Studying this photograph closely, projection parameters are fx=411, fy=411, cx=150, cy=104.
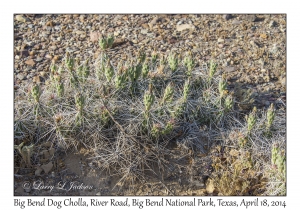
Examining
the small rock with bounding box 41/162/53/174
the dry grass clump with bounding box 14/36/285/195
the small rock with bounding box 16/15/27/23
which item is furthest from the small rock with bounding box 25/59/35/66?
the small rock with bounding box 41/162/53/174

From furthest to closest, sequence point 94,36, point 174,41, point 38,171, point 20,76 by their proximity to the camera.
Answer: point 174,41, point 94,36, point 20,76, point 38,171

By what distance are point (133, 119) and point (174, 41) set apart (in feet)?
7.50

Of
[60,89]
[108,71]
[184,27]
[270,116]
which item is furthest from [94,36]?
[270,116]

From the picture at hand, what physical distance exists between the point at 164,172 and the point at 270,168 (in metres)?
1.13

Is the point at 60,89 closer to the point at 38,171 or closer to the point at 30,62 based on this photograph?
the point at 38,171

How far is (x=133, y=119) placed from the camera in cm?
461

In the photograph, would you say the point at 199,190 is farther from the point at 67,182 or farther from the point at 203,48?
the point at 203,48

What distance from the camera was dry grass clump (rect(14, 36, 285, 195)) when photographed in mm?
4449

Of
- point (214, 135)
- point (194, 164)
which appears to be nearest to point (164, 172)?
point (194, 164)

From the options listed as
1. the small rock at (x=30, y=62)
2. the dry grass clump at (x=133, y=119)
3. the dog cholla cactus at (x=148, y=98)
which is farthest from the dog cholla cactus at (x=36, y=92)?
the small rock at (x=30, y=62)

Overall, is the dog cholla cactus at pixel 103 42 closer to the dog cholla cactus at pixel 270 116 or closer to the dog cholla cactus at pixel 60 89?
the dog cholla cactus at pixel 60 89

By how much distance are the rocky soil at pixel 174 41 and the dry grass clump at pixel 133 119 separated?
72 centimetres

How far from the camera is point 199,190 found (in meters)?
4.37

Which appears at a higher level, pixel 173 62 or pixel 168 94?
pixel 173 62
